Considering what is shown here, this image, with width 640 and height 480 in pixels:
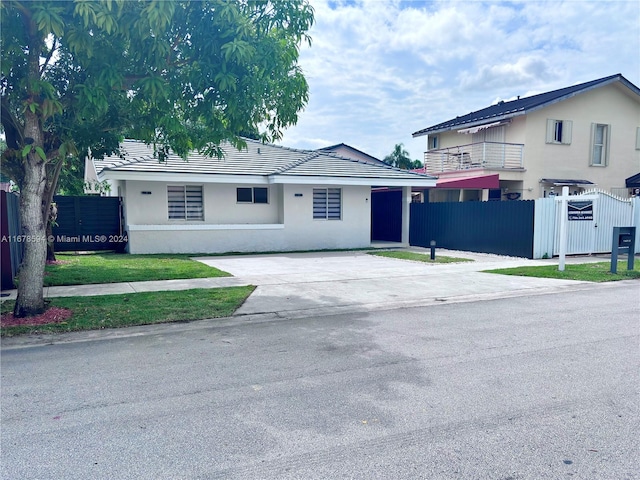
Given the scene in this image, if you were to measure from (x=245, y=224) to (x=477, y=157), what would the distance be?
1330 centimetres

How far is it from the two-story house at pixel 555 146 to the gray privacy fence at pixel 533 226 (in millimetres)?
3624

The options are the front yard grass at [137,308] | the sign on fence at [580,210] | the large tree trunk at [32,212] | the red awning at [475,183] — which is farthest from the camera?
the red awning at [475,183]

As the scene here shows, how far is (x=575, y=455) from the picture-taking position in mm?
3365

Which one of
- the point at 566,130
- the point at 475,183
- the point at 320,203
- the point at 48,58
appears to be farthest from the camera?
the point at 566,130

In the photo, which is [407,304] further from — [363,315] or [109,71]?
[109,71]

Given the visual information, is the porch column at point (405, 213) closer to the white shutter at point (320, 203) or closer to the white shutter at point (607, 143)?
the white shutter at point (320, 203)

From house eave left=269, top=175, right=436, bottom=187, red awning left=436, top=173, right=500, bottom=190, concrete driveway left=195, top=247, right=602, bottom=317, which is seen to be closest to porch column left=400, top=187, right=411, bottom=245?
house eave left=269, top=175, right=436, bottom=187

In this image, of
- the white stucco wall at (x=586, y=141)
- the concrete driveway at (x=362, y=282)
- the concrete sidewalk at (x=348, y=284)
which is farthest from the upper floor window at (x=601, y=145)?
the concrete sidewalk at (x=348, y=284)

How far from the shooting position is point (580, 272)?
12289 mm

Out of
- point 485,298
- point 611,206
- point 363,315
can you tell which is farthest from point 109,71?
point 611,206

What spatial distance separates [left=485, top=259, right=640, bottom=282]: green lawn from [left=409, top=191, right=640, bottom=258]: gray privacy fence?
202cm

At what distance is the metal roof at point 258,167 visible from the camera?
15.9 m

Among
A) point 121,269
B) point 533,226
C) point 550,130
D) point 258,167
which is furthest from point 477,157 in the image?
point 121,269

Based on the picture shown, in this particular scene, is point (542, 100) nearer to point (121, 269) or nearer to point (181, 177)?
point (181, 177)
